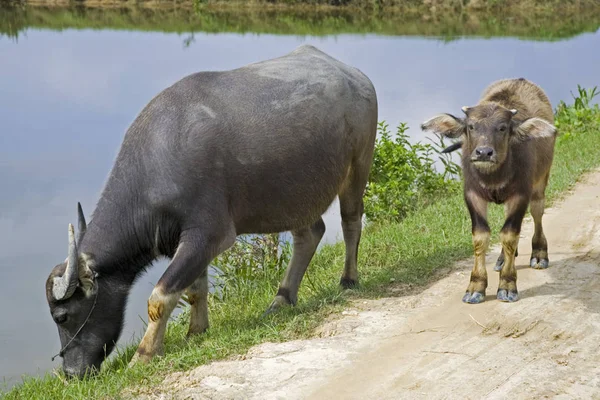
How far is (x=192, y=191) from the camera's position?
473 cm

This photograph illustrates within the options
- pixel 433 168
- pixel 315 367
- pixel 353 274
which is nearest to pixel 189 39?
pixel 433 168

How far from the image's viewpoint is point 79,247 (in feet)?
15.9

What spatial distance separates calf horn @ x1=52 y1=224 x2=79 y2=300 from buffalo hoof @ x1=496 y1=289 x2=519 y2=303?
8.18ft

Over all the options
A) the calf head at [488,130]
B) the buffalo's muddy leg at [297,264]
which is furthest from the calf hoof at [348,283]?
the calf head at [488,130]

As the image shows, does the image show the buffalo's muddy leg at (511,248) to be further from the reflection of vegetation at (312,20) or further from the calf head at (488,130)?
the reflection of vegetation at (312,20)

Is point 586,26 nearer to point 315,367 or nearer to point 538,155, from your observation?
point 538,155

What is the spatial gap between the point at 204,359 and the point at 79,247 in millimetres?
1011

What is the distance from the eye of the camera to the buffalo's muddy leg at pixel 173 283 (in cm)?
466

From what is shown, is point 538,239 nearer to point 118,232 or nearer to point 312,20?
point 118,232

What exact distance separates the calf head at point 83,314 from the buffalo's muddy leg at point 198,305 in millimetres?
490

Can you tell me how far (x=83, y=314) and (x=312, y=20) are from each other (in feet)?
70.7

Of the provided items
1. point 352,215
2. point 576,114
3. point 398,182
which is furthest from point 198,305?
point 576,114

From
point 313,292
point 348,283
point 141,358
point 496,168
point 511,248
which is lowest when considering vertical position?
point 313,292

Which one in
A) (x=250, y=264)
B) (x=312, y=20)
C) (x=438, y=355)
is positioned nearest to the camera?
(x=438, y=355)
